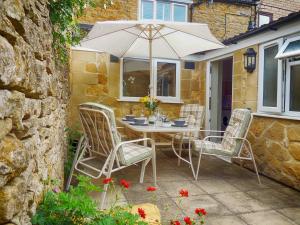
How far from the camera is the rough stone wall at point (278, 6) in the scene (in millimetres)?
8336

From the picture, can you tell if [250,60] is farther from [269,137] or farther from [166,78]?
[166,78]

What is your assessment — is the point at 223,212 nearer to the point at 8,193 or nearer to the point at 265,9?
the point at 8,193

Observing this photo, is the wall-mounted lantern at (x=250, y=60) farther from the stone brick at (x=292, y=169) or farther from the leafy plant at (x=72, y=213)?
the leafy plant at (x=72, y=213)

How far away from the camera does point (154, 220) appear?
2.12 metres

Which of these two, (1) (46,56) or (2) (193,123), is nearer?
(1) (46,56)

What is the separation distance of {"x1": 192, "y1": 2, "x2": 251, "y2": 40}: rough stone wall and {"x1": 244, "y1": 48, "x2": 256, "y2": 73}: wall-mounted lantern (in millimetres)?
2572

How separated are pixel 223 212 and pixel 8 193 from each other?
7.53 feet

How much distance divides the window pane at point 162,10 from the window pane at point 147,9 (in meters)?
0.17

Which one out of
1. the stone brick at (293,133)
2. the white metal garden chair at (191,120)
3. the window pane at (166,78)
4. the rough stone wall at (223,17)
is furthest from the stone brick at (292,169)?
the rough stone wall at (223,17)

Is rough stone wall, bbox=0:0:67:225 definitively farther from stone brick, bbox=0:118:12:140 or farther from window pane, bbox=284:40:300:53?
window pane, bbox=284:40:300:53

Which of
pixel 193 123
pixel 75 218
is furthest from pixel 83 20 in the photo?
pixel 75 218

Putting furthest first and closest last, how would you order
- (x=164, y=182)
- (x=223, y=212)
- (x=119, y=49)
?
(x=119, y=49), (x=164, y=182), (x=223, y=212)

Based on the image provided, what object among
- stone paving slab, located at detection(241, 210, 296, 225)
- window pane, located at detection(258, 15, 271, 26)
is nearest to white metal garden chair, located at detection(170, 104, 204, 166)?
stone paving slab, located at detection(241, 210, 296, 225)

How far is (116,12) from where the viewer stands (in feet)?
20.3
